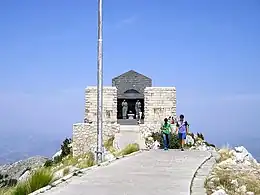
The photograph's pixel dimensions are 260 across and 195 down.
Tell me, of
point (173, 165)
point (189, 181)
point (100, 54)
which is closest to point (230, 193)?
point (189, 181)

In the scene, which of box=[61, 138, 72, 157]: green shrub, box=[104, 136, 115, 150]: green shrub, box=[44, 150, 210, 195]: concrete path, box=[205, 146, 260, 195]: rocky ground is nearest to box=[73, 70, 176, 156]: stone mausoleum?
box=[104, 136, 115, 150]: green shrub

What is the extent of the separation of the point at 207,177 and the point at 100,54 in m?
6.82

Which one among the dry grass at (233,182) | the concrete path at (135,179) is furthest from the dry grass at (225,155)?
the dry grass at (233,182)

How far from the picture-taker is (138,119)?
41.9 metres

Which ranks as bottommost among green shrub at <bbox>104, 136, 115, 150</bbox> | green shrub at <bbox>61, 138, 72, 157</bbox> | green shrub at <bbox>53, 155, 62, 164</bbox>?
green shrub at <bbox>53, 155, 62, 164</bbox>

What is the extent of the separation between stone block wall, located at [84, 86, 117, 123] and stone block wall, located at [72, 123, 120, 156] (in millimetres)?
1834

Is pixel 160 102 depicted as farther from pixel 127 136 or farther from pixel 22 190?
pixel 22 190

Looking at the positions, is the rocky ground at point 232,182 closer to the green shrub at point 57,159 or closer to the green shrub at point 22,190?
the green shrub at point 22,190

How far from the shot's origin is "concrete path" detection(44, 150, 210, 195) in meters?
10.8

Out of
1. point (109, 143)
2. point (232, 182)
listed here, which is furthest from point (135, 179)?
point (109, 143)

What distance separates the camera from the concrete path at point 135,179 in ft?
35.6

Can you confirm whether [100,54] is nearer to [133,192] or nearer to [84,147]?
[133,192]

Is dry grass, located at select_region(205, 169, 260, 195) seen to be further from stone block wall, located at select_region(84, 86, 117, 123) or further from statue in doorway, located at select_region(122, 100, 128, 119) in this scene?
statue in doorway, located at select_region(122, 100, 128, 119)

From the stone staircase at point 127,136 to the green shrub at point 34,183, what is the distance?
1945 centimetres
